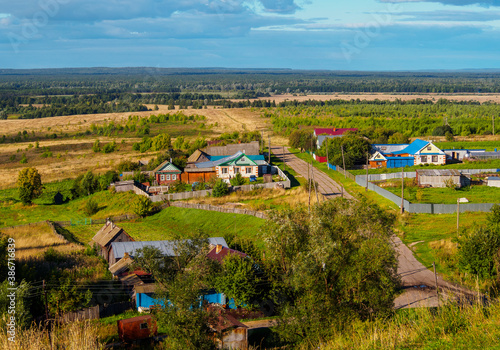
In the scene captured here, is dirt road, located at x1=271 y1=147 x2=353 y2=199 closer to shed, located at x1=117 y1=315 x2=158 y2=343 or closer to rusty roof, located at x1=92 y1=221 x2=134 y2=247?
rusty roof, located at x1=92 y1=221 x2=134 y2=247

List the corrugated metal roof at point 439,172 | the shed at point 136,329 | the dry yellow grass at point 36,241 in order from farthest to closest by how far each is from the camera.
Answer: the corrugated metal roof at point 439,172
the dry yellow grass at point 36,241
the shed at point 136,329

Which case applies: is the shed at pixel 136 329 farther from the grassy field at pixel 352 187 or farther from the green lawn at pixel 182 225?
the grassy field at pixel 352 187

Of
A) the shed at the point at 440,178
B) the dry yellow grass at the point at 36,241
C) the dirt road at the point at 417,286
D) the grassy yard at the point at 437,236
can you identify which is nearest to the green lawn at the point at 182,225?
the dry yellow grass at the point at 36,241

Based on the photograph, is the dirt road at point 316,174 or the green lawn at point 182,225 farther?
the dirt road at point 316,174

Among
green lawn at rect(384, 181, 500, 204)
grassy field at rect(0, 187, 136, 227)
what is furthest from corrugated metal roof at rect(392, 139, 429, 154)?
grassy field at rect(0, 187, 136, 227)

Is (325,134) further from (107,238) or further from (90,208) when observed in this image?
(107,238)

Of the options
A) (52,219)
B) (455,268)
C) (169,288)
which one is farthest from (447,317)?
(52,219)

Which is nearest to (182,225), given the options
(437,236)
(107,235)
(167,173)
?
(107,235)
